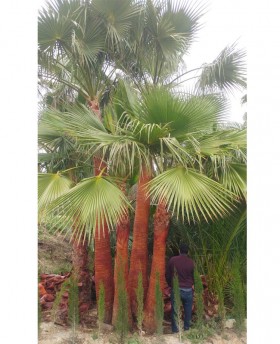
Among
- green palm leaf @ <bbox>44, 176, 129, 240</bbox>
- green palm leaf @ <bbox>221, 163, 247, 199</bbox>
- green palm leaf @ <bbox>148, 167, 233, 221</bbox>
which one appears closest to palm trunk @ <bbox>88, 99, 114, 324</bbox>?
green palm leaf @ <bbox>44, 176, 129, 240</bbox>

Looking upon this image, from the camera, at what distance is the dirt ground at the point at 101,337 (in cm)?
424

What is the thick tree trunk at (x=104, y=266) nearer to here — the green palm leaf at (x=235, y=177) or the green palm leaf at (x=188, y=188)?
the green palm leaf at (x=188, y=188)

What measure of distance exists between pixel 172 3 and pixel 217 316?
4.31 metres

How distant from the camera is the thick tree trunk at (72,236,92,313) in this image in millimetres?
4996

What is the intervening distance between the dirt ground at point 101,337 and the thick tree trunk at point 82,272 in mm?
533

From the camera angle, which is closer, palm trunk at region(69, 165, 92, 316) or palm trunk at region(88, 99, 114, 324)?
palm trunk at region(88, 99, 114, 324)

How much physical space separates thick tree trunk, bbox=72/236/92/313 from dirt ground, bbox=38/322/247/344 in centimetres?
53

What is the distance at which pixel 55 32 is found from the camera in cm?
437

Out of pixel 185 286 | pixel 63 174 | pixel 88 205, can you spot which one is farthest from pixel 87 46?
pixel 185 286

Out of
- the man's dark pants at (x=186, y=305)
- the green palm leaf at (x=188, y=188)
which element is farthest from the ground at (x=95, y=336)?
the green palm leaf at (x=188, y=188)

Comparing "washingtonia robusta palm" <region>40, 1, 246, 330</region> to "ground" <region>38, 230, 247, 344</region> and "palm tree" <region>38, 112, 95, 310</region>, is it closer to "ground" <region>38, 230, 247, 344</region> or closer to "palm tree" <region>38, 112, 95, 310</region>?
"palm tree" <region>38, 112, 95, 310</region>

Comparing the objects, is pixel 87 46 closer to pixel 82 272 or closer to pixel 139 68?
pixel 139 68
